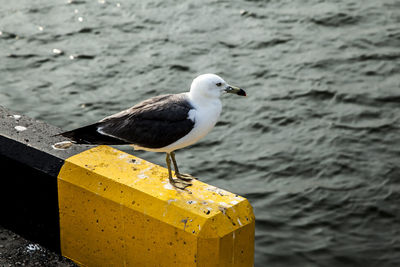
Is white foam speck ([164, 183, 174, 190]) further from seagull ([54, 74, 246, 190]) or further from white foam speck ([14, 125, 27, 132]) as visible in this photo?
white foam speck ([14, 125, 27, 132])

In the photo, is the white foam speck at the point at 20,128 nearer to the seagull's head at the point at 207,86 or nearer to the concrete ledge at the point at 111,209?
the concrete ledge at the point at 111,209

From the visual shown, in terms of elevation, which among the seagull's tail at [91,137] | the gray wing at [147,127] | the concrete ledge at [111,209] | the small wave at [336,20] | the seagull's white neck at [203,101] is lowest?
the small wave at [336,20]

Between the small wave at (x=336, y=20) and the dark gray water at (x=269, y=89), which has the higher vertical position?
the small wave at (x=336, y=20)

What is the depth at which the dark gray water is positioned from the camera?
25.3ft

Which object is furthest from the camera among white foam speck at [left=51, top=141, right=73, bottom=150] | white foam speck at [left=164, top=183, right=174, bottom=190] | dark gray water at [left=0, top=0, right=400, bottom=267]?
dark gray water at [left=0, top=0, right=400, bottom=267]

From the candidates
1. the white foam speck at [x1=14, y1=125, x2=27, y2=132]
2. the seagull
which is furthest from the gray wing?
the white foam speck at [x1=14, y1=125, x2=27, y2=132]

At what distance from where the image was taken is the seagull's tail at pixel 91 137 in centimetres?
482

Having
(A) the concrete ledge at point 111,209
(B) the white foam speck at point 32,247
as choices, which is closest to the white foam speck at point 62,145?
(A) the concrete ledge at point 111,209

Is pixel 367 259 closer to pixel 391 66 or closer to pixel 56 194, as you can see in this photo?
pixel 56 194

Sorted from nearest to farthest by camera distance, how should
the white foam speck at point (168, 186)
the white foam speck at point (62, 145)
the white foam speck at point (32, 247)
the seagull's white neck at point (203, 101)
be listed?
1. the white foam speck at point (168, 186)
2. the seagull's white neck at point (203, 101)
3. the white foam speck at point (62, 145)
4. the white foam speck at point (32, 247)

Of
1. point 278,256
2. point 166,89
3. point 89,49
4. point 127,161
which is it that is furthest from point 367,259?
point 89,49

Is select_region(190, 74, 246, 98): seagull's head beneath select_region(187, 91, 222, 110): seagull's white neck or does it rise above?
above

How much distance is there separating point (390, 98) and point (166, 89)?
3202 mm

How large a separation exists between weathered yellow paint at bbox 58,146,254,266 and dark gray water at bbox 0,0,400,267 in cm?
264
